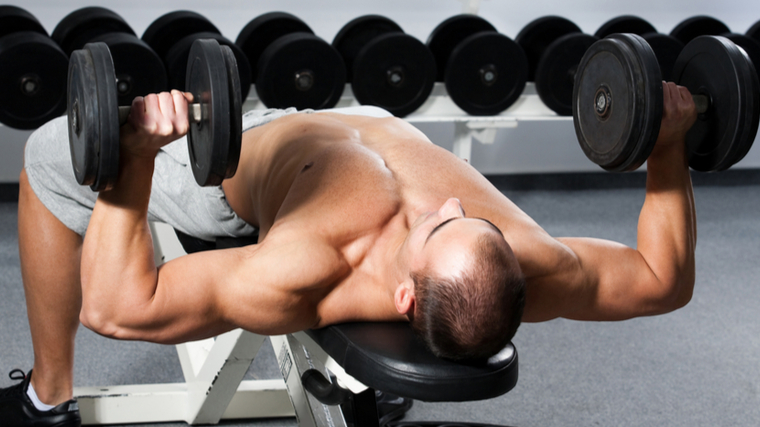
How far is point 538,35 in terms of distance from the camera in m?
3.33

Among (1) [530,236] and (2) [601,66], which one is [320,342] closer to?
(1) [530,236]

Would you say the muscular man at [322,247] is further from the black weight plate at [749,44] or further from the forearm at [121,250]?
the black weight plate at [749,44]

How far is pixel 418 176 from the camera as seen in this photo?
135cm

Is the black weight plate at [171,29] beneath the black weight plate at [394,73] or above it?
above

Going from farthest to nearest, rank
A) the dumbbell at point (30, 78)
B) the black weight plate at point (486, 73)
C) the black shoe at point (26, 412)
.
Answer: the black weight plate at point (486, 73)
the dumbbell at point (30, 78)
the black shoe at point (26, 412)

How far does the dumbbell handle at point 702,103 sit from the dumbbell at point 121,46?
2.02 m

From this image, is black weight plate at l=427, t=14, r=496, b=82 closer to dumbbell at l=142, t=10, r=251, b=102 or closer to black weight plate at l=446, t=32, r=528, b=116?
black weight plate at l=446, t=32, r=528, b=116

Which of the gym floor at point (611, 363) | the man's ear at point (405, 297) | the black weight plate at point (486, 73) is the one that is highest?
the man's ear at point (405, 297)

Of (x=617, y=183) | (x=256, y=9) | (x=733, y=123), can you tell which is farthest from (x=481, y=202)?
(x=617, y=183)

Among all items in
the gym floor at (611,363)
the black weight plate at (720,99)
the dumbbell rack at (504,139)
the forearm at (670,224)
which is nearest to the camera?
the black weight plate at (720,99)

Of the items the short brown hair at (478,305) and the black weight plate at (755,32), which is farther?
the black weight plate at (755,32)

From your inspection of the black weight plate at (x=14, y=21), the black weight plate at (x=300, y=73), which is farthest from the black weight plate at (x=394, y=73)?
the black weight plate at (x=14, y=21)

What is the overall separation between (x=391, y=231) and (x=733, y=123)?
63 centimetres

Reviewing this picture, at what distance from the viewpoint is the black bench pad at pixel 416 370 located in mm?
1041
